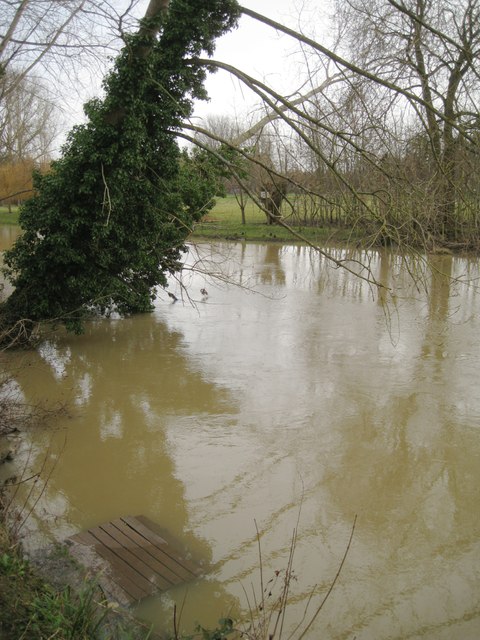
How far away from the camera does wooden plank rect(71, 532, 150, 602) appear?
14.6 feet

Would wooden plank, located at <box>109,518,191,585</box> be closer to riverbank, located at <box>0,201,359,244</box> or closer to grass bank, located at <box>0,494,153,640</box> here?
grass bank, located at <box>0,494,153,640</box>

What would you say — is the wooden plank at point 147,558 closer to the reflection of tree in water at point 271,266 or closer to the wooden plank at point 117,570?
the wooden plank at point 117,570

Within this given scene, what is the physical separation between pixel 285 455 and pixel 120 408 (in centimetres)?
263

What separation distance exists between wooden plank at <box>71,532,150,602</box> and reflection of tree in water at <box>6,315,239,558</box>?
1.14 ft

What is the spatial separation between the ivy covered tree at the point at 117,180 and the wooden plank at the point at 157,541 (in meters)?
4.71

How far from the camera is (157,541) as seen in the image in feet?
16.8

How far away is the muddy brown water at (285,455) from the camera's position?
4.64 metres

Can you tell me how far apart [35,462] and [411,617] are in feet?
13.6

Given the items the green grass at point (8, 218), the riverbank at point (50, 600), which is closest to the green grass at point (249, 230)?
the green grass at point (8, 218)

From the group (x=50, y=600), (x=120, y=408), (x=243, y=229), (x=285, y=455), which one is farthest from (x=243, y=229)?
(x=50, y=600)

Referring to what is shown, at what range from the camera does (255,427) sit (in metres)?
7.52

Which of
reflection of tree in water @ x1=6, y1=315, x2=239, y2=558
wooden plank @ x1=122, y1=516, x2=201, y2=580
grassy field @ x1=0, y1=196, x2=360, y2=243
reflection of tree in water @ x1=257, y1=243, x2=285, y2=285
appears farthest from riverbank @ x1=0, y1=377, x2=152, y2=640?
grassy field @ x1=0, y1=196, x2=360, y2=243

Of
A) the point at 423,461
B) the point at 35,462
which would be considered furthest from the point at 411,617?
the point at 35,462

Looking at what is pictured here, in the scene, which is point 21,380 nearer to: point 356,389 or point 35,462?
point 35,462
